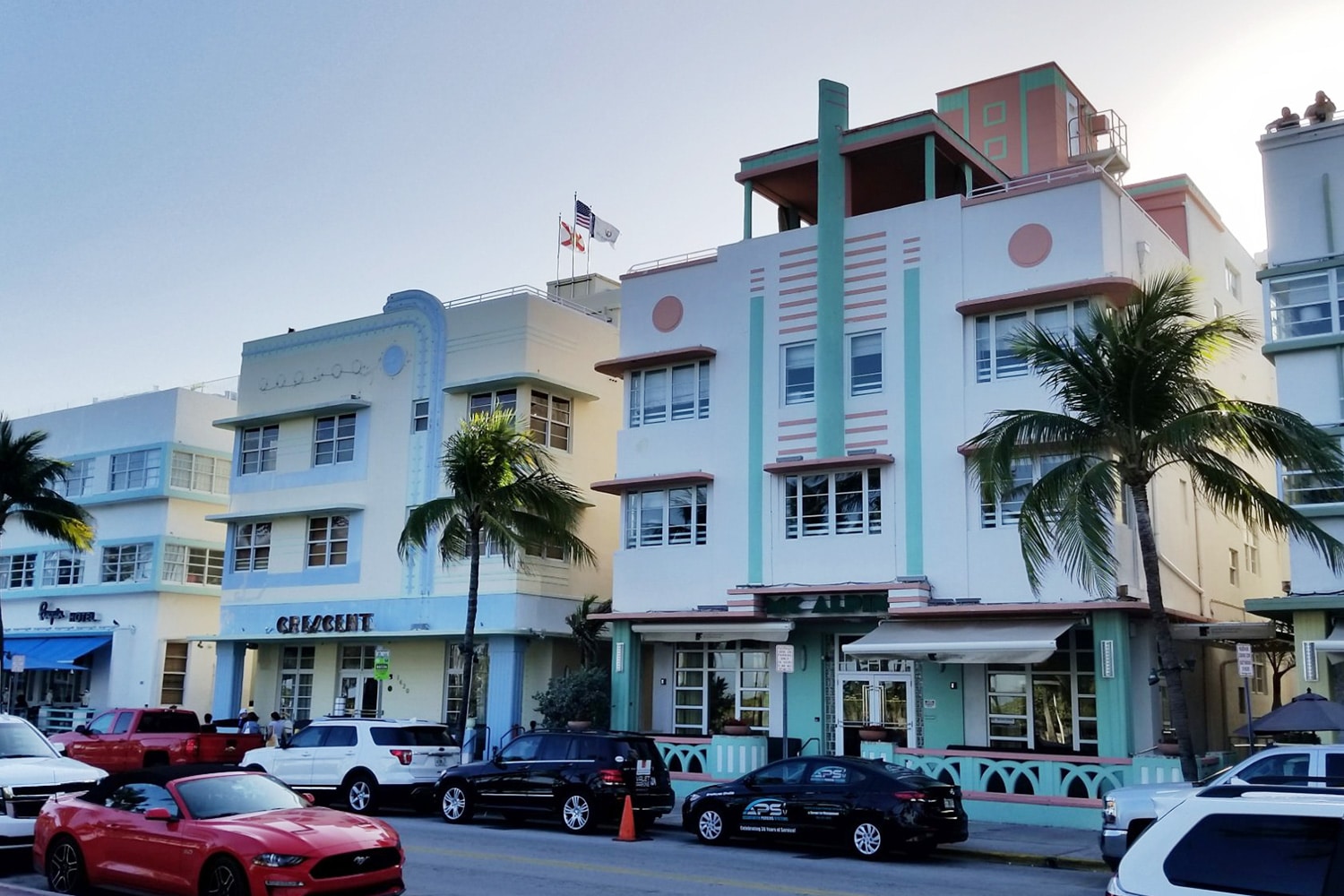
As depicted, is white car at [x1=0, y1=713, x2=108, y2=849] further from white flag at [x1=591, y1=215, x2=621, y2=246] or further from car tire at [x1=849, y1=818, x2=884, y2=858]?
white flag at [x1=591, y1=215, x2=621, y2=246]

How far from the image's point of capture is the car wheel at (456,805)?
21.4 metres

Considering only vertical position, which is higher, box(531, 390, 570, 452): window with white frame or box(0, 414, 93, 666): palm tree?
box(531, 390, 570, 452): window with white frame

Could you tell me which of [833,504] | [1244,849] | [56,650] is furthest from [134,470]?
[1244,849]

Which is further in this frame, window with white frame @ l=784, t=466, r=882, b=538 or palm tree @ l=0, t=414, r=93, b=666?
palm tree @ l=0, t=414, r=93, b=666

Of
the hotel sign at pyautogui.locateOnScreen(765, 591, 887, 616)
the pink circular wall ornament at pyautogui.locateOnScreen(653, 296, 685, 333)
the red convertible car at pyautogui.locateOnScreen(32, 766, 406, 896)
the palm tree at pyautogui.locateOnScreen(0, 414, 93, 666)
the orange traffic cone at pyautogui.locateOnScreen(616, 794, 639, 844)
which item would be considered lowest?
the orange traffic cone at pyautogui.locateOnScreen(616, 794, 639, 844)

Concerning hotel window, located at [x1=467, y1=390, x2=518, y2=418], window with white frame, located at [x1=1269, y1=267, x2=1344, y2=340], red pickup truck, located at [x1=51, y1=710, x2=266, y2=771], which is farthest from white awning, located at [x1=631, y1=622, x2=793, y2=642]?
window with white frame, located at [x1=1269, y1=267, x2=1344, y2=340]

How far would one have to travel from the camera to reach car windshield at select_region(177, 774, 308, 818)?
1278cm

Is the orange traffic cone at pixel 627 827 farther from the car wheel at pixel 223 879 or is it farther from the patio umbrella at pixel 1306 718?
the patio umbrella at pixel 1306 718

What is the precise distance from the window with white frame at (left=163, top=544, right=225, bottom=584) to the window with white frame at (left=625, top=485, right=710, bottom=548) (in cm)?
1739

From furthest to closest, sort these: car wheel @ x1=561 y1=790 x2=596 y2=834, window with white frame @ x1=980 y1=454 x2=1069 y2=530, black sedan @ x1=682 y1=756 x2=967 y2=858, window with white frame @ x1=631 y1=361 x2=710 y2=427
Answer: window with white frame @ x1=631 y1=361 x2=710 y2=427
window with white frame @ x1=980 y1=454 x2=1069 y2=530
car wheel @ x1=561 y1=790 x2=596 y2=834
black sedan @ x1=682 y1=756 x2=967 y2=858

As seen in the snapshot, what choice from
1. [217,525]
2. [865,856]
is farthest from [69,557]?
[865,856]

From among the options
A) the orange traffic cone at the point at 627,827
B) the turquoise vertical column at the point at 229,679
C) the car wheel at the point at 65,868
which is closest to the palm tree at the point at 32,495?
the turquoise vertical column at the point at 229,679

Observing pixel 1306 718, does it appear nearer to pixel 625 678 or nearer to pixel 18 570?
pixel 625 678

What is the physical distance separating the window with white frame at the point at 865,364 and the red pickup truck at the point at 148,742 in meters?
14.8
